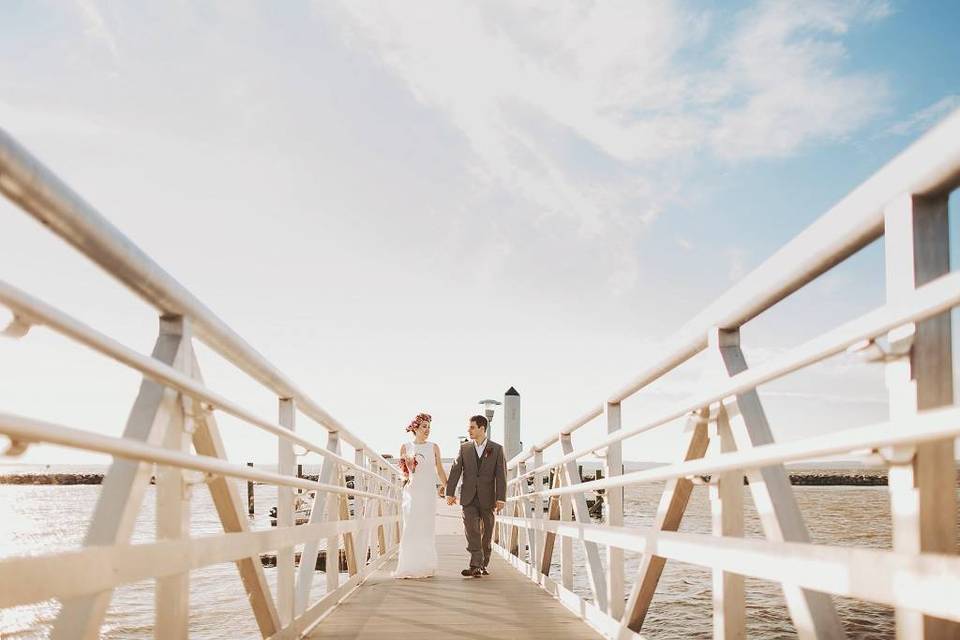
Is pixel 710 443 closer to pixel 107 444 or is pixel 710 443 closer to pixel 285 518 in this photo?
pixel 107 444

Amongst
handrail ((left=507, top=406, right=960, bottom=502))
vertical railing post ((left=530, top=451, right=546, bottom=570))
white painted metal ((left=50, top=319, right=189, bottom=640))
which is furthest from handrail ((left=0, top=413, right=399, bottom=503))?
vertical railing post ((left=530, top=451, right=546, bottom=570))

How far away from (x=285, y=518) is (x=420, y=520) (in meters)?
4.96

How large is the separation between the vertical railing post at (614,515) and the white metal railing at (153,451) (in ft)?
4.83

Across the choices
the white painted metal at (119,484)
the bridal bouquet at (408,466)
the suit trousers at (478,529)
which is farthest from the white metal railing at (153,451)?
the bridal bouquet at (408,466)

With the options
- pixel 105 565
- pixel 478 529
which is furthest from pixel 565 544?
pixel 105 565

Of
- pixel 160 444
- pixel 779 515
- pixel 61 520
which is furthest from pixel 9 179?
pixel 61 520

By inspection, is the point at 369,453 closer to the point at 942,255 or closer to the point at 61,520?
the point at 942,255

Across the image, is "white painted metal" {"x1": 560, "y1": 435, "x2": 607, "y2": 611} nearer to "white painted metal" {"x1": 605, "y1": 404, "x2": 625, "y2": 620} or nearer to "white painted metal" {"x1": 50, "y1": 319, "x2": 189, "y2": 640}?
"white painted metal" {"x1": 605, "y1": 404, "x2": 625, "y2": 620}

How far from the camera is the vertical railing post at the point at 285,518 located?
3.91 m

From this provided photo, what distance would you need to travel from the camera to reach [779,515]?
2129 millimetres

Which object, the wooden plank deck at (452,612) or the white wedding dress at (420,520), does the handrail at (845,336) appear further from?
the white wedding dress at (420,520)

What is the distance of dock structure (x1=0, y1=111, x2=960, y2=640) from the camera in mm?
1505

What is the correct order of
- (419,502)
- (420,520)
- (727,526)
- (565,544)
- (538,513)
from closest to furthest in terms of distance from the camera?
1. (727,526)
2. (565,544)
3. (538,513)
4. (420,520)
5. (419,502)

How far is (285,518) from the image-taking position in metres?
3.90
